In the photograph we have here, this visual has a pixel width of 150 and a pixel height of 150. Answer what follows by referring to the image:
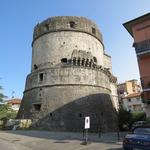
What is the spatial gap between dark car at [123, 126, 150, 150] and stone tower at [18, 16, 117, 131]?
31.9 feet

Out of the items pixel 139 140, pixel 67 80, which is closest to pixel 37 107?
pixel 67 80

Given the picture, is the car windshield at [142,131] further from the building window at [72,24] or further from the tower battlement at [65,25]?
the building window at [72,24]

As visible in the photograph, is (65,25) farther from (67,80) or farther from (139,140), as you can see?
(139,140)

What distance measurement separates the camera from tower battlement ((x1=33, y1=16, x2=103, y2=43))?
847 inches

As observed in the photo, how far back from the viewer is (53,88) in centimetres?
1877

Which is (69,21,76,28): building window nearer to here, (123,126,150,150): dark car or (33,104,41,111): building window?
(33,104,41,111): building window

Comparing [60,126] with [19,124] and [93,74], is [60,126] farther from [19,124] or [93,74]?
[93,74]

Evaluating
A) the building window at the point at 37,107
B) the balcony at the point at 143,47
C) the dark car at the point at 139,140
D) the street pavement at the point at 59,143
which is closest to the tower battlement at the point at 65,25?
the building window at the point at 37,107

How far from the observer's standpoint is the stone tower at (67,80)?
17469 millimetres

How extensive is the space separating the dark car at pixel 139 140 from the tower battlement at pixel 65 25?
51.6 feet

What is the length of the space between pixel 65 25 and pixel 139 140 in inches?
651

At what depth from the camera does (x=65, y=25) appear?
2150 centimetres

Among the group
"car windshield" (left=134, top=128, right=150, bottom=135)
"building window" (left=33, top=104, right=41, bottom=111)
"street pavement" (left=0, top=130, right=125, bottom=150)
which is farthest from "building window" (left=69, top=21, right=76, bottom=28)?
"car windshield" (left=134, top=128, right=150, bottom=135)

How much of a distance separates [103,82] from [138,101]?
21670 millimetres
